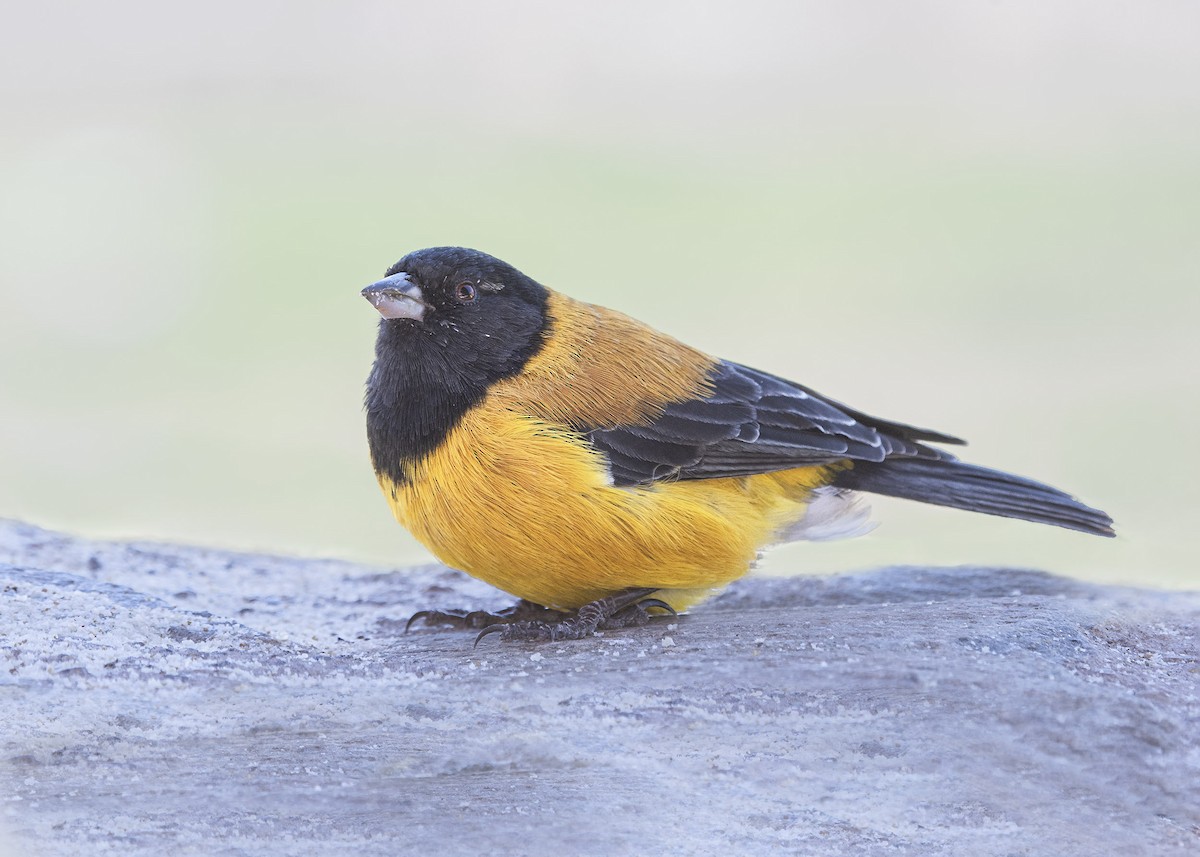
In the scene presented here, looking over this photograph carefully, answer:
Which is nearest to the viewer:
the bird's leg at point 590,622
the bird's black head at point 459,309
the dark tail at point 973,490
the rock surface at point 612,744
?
the rock surface at point 612,744

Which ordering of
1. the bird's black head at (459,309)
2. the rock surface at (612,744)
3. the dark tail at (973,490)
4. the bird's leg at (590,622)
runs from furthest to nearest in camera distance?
the dark tail at (973,490)
the bird's black head at (459,309)
the bird's leg at (590,622)
the rock surface at (612,744)

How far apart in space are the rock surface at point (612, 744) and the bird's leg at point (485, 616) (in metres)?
0.76

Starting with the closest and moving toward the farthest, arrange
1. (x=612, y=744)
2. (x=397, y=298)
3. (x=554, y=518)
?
(x=612, y=744) → (x=554, y=518) → (x=397, y=298)

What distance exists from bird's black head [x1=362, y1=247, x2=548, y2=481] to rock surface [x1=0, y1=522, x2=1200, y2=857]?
85 centimetres

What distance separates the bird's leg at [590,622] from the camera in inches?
177

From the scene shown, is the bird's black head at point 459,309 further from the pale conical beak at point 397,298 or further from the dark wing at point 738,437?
the dark wing at point 738,437

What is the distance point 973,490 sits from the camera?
5.07 metres

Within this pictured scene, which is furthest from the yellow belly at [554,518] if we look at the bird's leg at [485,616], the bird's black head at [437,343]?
the bird's leg at [485,616]

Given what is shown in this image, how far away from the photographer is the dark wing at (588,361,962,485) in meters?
4.56

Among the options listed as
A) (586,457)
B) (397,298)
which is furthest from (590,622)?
(397,298)

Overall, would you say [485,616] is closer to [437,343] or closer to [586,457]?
[586,457]

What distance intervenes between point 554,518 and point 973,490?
1.80 metres

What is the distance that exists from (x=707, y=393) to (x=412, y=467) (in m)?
1.16

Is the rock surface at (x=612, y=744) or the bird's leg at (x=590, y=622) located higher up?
the bird's leg at (x=590, y=622)
